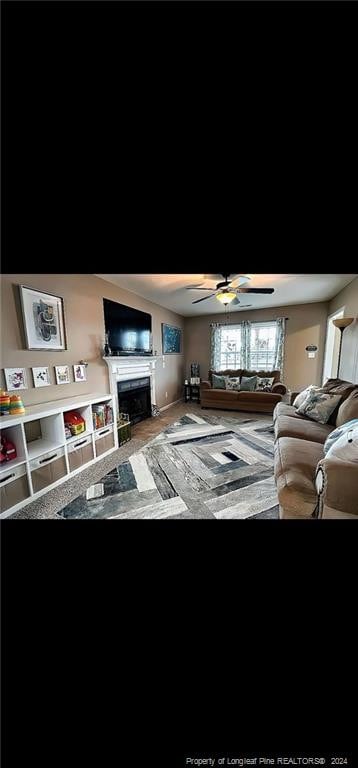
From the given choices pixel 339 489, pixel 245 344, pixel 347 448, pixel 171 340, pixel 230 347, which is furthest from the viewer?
pixel 230 347

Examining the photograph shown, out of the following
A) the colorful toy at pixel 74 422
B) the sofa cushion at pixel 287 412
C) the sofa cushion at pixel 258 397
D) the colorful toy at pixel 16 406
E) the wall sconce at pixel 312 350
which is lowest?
the sofa cushion at pixel 258 397

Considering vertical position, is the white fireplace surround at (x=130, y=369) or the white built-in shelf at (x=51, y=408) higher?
the white fireplace surround at (x=130, y=369)

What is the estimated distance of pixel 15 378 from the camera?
1.98m

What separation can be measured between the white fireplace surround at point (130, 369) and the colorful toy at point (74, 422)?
58 centimetres

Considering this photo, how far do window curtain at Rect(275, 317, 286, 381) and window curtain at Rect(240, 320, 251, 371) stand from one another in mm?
600

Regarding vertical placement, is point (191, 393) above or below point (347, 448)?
below

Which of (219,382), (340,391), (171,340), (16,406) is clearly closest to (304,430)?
(340,391)

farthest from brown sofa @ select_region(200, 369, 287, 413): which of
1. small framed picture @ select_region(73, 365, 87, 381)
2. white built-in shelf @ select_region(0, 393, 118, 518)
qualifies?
small framed picture @ select_region(73, 365, 87, 381)

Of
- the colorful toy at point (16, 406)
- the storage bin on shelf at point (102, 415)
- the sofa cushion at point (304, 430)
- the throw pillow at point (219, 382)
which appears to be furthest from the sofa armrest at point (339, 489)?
the throw pillow at point (219, 382)

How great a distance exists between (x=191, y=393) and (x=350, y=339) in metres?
3.34

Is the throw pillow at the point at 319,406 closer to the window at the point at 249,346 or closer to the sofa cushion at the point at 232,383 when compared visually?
the sofa cushion at the point at 232,383

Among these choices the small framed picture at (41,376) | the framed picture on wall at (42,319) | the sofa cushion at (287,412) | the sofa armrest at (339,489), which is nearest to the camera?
the sofa armrest at (339,489)

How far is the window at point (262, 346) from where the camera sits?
16.8ft

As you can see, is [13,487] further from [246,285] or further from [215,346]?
[215,346]
